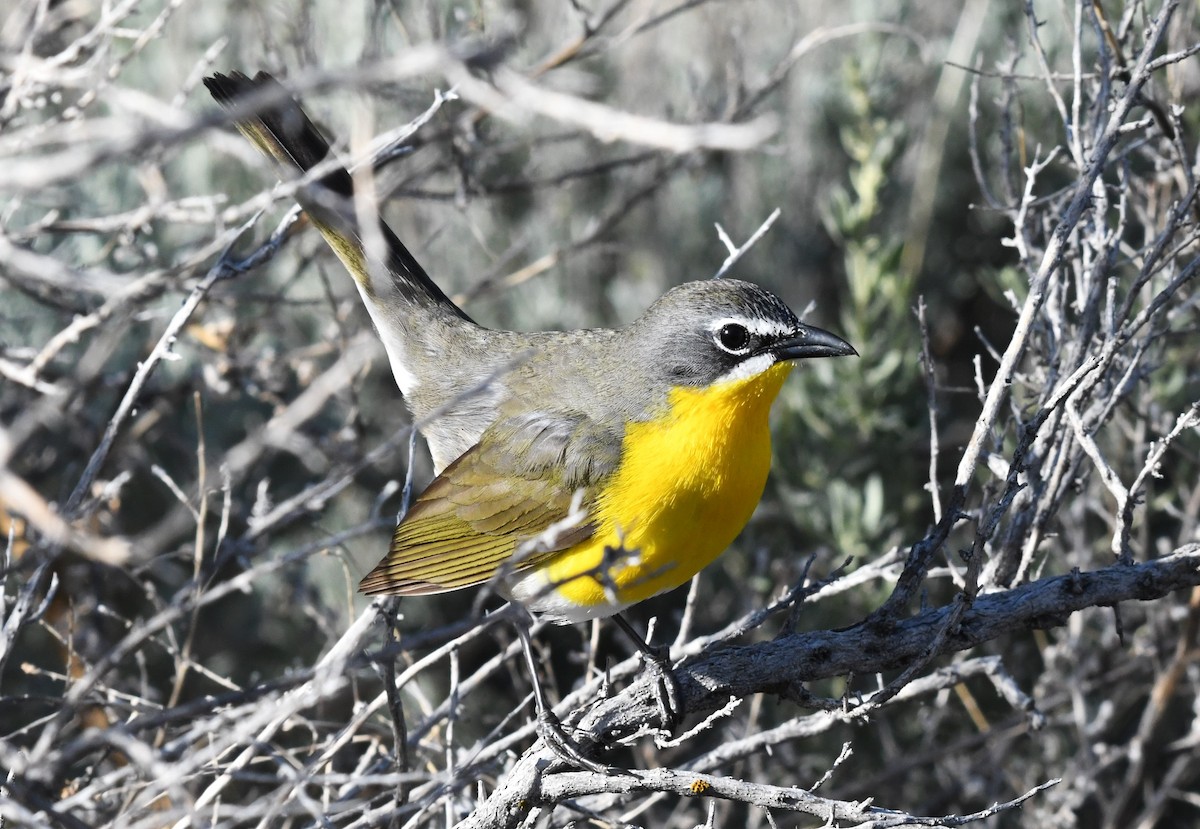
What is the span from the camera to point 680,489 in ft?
11.2

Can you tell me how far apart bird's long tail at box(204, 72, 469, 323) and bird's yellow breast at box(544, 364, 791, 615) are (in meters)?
1.03

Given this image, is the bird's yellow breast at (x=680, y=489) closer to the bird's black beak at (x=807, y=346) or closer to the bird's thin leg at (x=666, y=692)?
the bird's black beak at (x=807, y=346)

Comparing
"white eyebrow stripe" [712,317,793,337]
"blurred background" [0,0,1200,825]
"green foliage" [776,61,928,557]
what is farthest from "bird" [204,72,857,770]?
"green foliage" [776,61,928,557]

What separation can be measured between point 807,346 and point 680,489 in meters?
0.56

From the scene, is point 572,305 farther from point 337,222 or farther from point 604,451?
point 604,451

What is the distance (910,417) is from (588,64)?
2.66 metres

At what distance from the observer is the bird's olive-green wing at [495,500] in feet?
12.0

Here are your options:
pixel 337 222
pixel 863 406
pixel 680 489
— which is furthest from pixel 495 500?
pixel 863 406

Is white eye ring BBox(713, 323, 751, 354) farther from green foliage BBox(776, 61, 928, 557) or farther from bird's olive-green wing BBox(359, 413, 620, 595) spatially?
green foliage BBox(776, 61, 928, 557)

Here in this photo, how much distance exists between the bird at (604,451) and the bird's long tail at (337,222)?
0.04ft

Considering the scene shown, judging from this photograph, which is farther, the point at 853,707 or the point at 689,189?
the point at 689,189

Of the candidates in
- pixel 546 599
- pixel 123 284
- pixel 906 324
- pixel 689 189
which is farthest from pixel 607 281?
pixel 123 284

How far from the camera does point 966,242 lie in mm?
6766

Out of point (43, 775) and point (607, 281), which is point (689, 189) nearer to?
point (607, 281)
